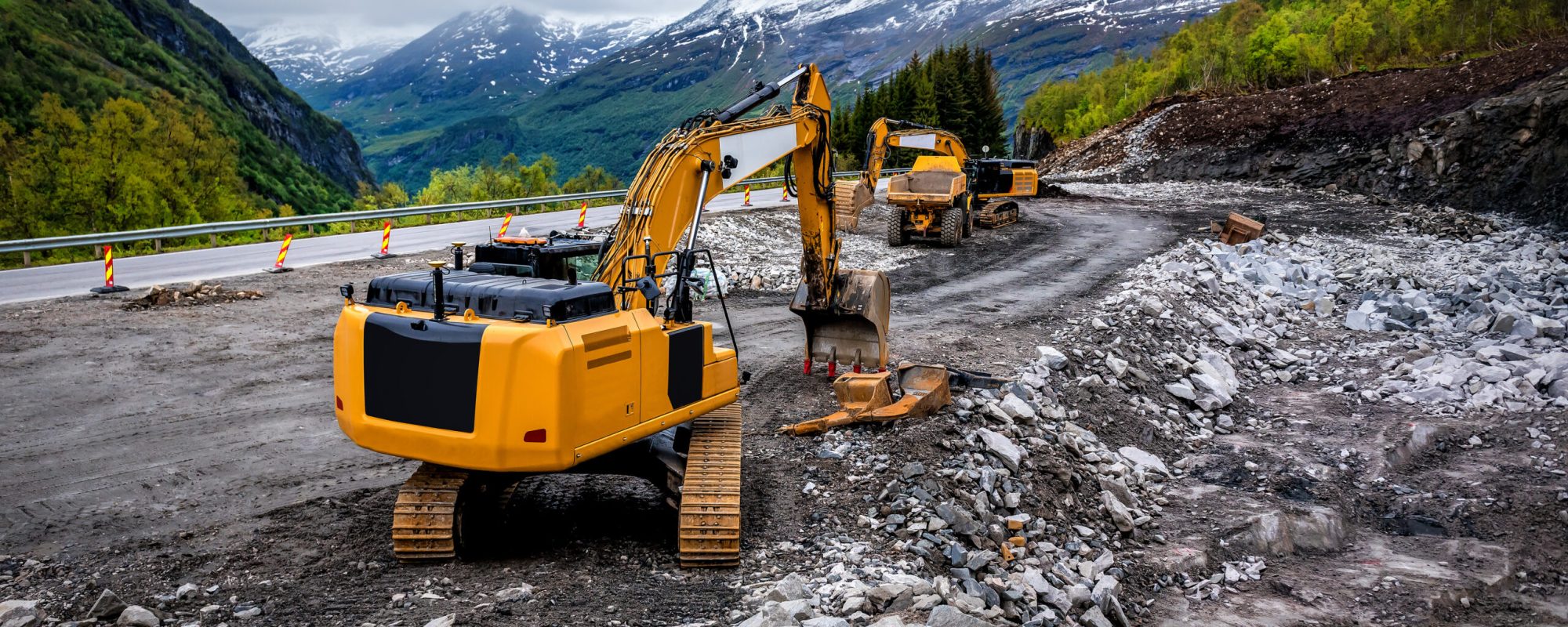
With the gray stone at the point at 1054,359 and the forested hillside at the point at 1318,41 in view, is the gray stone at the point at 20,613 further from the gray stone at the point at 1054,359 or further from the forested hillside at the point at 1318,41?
the forested hillside at the point at 1318,41

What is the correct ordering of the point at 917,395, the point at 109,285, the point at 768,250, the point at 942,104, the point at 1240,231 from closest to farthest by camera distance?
the point at 917,395 → the point at 109,285 → the point at 1240,231 → the point at 768,250 → the point at 942,104

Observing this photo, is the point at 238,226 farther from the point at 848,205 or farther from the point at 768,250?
the point at 848,205

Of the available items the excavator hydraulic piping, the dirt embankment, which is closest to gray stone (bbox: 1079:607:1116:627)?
the excavator hydraulic piping

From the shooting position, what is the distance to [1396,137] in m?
30.5

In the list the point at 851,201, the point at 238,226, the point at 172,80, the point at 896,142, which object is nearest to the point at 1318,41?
the point at 896,142

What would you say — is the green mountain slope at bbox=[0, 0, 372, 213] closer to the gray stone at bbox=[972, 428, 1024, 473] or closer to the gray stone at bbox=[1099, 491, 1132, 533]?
the gray stone at bbox=[972, 428, 1024, 473]

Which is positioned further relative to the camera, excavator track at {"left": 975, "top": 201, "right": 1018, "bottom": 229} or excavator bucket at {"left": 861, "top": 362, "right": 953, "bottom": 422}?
excavator track at {"left": 975, "top": 201, "right": 1018, "bottom": 229}

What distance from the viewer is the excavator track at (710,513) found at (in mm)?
6336

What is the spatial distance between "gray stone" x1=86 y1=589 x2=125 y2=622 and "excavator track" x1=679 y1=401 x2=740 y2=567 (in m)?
3.36

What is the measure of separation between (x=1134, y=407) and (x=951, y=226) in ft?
41.0

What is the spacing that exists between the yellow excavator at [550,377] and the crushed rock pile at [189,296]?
997 centimetres

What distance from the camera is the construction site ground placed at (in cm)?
611

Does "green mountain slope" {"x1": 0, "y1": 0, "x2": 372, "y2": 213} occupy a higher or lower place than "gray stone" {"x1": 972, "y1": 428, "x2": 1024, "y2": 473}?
higher

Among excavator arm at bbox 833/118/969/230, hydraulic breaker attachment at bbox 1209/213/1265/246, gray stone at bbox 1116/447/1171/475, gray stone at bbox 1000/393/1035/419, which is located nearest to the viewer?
gray stone at bbox 1000/393/1035/419
